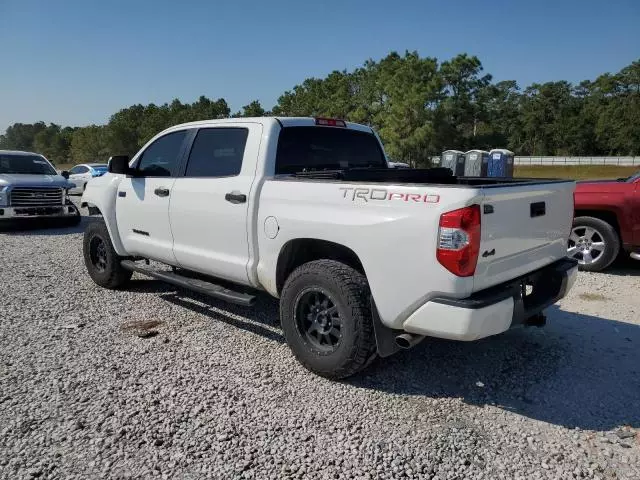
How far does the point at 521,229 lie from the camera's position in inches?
127

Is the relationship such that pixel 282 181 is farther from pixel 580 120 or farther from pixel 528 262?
pixel 580 120

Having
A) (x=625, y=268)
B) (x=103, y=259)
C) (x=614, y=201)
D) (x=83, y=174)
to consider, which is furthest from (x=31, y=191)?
(x=625, y=268)

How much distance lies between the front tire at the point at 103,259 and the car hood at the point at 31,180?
19.9ft

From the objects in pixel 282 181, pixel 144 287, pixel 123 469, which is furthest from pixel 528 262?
pixel 144 287

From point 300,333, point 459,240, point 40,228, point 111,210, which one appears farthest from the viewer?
point 40,228

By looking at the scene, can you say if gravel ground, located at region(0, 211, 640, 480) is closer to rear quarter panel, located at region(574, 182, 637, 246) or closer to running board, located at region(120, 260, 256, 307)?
running board, located at region(120, 260, 256, 307)

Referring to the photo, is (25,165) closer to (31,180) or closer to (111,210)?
(31,180)

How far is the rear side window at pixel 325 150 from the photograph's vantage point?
412 centimetres

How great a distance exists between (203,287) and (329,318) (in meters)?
1.33

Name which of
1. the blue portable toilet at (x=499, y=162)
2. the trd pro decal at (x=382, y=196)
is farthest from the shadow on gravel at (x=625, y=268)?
the blue portable toilet at (x=499, y=162)

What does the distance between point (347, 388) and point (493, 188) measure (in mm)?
1687

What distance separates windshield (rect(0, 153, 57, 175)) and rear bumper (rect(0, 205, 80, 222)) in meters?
1.34

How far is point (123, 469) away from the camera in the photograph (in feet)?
8.50

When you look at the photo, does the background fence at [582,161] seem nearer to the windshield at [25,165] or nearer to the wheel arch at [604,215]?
the windshield at [25,165]
